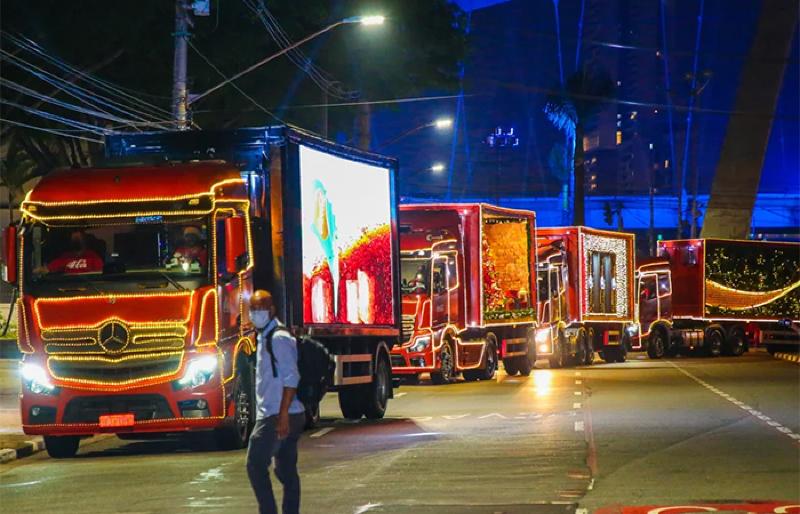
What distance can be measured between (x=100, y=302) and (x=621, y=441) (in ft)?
21.2

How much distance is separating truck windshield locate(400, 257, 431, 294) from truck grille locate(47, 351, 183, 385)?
1412 centimetres

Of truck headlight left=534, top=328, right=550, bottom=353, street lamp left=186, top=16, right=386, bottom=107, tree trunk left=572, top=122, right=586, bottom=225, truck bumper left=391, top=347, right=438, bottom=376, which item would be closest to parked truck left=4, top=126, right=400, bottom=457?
street lamp left=186, top=16, right=386, bottom=107

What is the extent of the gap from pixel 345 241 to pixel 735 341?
34083 mm

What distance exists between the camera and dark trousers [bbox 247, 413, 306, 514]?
11.4 m

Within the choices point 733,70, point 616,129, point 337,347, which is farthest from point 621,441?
point 616,129

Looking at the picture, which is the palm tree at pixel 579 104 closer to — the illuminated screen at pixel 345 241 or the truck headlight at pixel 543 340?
the truck headlight at pixel 543 340

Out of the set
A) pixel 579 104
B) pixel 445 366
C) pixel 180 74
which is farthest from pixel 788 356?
pixel 579 104

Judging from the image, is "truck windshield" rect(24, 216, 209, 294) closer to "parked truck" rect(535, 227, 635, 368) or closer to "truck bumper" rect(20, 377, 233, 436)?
"truck bumper" rect(20, 377, 233, 436)

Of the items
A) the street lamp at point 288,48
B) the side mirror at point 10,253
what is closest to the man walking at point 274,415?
the side mirror at point 10,253

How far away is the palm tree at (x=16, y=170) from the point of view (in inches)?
1966

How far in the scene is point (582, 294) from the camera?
45.7 meters

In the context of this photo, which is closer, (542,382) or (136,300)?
(136,300)

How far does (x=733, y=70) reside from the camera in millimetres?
118750

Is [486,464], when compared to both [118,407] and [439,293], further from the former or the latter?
[439,293]
